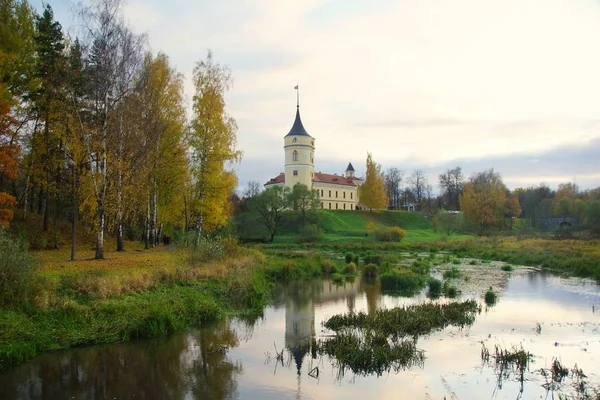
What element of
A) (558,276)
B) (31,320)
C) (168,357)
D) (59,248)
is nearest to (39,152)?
(59,248)

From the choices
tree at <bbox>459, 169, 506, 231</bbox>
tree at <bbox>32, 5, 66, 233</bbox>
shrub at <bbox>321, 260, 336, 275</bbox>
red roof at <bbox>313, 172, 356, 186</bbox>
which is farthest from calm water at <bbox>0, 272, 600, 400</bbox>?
red roof at <bbox>313, 172, 356, 186</bbox>

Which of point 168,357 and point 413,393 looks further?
point 168,357

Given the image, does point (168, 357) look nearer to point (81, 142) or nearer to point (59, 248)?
point (81, 142)

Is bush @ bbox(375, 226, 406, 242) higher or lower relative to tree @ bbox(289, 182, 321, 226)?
lower

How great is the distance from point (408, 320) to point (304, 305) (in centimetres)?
520

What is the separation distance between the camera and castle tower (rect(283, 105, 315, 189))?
234 ft

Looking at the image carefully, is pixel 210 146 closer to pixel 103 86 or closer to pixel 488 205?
pixel 103 86

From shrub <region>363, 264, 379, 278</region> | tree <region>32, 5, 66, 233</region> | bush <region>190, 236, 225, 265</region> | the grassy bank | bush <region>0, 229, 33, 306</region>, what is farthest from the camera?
shrub <region>363, 264, 379, 278</region>

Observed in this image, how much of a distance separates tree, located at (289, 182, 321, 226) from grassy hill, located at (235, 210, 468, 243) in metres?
1.28

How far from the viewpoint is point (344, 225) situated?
201ft

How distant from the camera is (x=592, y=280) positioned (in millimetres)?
23297

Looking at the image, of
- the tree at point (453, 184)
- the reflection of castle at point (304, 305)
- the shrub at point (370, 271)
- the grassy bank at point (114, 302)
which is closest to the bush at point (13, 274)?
the grassy bank at point (114, 302)

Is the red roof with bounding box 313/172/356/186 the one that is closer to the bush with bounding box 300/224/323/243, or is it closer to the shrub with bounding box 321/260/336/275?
the bush with bounding box 300/224/323/243

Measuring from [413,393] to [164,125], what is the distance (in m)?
21.9
